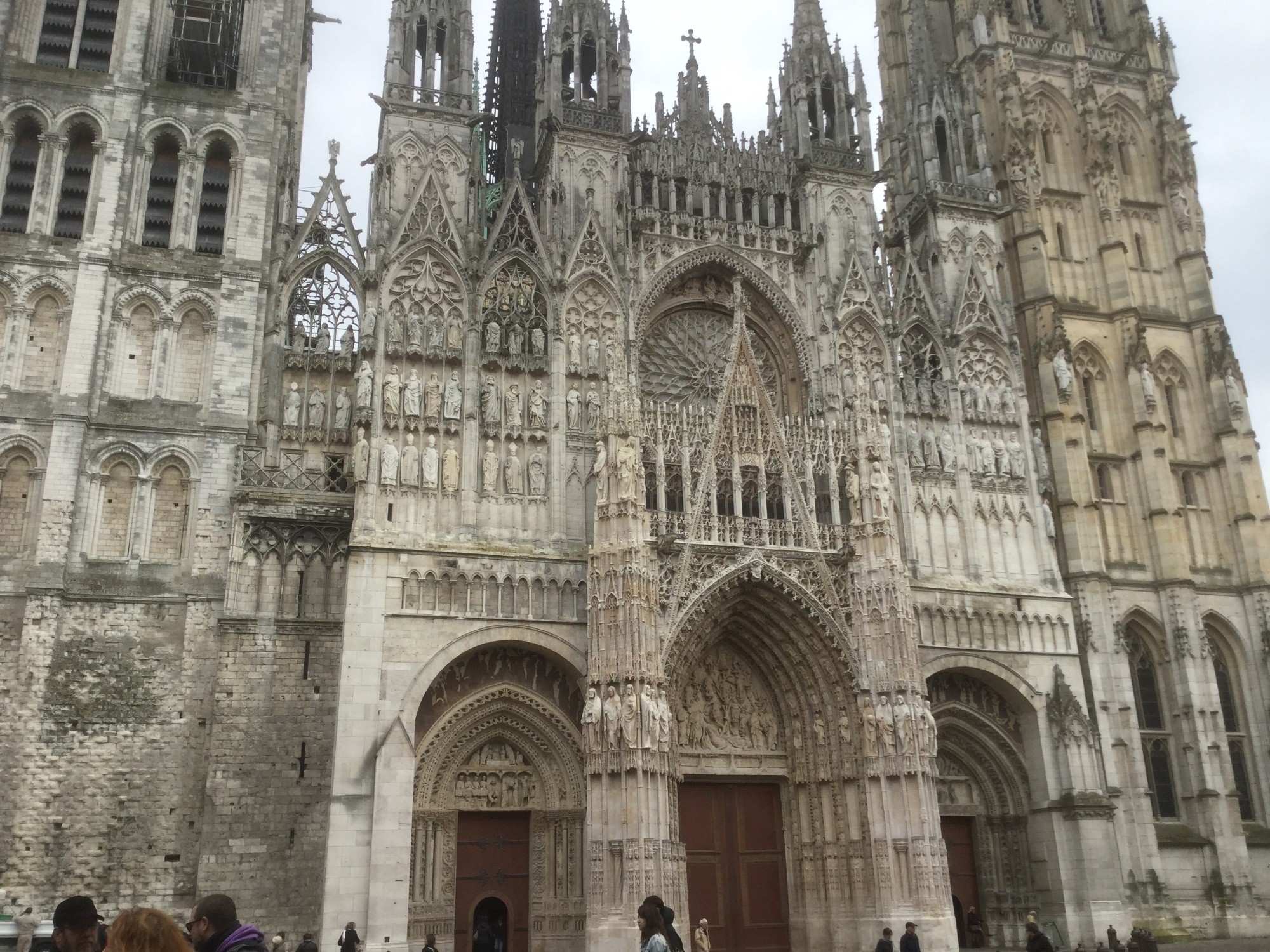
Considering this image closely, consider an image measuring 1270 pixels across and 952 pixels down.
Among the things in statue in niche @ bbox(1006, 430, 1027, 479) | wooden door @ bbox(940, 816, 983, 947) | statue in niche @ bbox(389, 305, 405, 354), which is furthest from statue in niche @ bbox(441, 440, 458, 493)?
statue in niche @ bbox(1006, 430, 1027, 479)

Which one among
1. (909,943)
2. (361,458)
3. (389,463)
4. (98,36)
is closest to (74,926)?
(909,943)

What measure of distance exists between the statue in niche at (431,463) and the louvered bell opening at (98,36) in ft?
42.4

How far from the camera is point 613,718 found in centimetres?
2238

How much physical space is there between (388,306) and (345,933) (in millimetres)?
13564

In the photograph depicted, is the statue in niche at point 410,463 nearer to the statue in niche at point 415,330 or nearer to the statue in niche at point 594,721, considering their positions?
the statue in niche at point 415,330

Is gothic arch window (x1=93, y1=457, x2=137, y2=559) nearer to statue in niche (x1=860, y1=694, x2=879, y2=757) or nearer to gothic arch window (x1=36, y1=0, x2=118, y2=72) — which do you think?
gothic arch window (x1=36, y1=0, x2=118, y2=72)

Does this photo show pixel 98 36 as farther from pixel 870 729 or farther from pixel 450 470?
pixel 870 729

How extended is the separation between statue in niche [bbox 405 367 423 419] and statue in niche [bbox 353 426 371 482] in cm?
116

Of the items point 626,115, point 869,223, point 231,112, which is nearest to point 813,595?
point 869,223

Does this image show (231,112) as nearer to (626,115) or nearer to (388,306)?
(388,306)

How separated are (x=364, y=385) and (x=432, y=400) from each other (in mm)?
1514

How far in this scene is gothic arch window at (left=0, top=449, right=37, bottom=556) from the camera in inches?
947

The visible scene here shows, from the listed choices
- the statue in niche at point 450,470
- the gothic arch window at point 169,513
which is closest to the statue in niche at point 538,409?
the statue in niche at point 450,470

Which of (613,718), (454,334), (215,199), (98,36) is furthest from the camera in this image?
(98,36)
